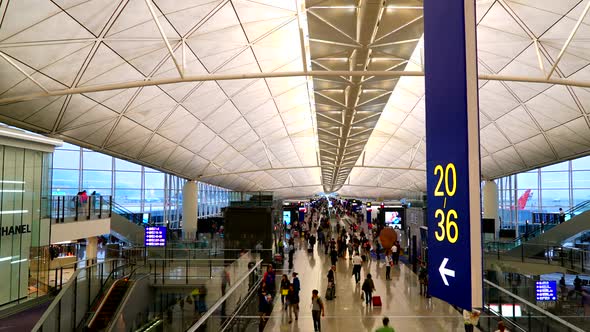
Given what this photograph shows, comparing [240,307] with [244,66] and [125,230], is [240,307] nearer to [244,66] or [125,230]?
[244,66]

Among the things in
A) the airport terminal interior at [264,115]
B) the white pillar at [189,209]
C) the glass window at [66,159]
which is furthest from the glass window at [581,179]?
the glass window at [66,159]

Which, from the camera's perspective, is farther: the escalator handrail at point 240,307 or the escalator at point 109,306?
the escalator at point 109,306

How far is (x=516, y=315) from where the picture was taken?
45.2 feet

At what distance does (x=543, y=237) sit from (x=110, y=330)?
26.9 meters

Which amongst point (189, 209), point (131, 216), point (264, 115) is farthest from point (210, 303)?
point (189, 209)

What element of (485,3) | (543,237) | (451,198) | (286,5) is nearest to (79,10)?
(286,5)

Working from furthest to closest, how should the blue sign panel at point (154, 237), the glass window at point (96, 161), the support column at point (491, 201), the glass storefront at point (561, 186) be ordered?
the glass window at point (96, 161) < the glass storefront at point (561, 186) < the support column at point (491, 201) < the blue sign panel at point (154, 237)

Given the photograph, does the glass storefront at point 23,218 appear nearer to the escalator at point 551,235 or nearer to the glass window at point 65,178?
the escalator at point 551,235

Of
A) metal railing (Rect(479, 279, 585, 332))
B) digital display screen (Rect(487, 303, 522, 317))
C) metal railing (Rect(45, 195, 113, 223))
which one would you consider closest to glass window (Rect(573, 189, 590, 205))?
metal railing (Rect(479, 279, 585, 332))

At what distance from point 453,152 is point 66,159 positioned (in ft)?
155

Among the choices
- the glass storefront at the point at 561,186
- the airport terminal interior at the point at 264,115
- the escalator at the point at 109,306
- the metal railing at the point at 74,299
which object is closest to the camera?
the airport terminal interior at the point at 264,115

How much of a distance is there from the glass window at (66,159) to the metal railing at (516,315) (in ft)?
131

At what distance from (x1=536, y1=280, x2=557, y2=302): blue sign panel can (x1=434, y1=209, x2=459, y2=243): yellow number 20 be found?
15.7 metres

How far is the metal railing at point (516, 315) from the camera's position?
11.6 m
